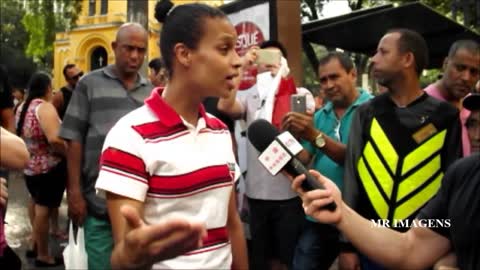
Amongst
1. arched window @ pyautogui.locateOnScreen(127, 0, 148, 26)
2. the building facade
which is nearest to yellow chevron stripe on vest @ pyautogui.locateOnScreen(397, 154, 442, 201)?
A: arched window @ pyautogui.locateOnScreen(127, 0, 148, 26)

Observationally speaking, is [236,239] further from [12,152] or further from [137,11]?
[137,11]

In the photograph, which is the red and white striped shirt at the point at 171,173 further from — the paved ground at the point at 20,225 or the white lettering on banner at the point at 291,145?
the paved ground at the point at 20,225

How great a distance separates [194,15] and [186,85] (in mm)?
266

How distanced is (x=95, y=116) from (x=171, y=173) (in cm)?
176

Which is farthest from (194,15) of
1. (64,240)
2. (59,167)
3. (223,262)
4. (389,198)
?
(64,240)

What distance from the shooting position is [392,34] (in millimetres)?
3410

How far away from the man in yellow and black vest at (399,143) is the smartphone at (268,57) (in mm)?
763

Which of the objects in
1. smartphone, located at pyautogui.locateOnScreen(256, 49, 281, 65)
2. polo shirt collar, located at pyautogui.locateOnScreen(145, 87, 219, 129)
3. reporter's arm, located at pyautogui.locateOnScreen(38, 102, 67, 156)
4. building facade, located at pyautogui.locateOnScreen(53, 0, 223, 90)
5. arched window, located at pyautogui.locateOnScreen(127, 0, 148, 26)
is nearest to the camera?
polo shirt collar, located at pyautogui.locateOnScreen(145, 87, 219, 129)

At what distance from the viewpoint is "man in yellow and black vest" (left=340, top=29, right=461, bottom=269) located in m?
3.06

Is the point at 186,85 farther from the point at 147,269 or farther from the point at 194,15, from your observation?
the point at 147,269

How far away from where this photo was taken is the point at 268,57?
3926 millimetres

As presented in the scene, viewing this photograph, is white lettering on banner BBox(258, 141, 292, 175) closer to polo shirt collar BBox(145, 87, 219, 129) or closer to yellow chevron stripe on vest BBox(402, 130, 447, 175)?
polo shirt collar BBox(145, 87, 219, 129)

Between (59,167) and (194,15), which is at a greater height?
(194,15)

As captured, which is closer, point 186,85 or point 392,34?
point 186,85
